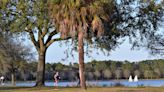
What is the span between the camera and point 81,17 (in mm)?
38375

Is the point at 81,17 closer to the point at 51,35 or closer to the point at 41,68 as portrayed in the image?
the point at 51,35

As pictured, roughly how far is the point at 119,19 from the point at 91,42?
3825 millimetres

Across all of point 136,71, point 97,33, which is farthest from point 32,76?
point 97,33

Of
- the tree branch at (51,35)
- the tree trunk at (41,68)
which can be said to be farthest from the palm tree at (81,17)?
the tree trunk at (41,68)

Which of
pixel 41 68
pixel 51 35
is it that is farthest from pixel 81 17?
pixel 41 68

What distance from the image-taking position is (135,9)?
4803 cm

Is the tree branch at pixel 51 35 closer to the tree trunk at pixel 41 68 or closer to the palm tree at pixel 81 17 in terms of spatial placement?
the tree trunk at pixel 41 68

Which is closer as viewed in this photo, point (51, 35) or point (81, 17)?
point (81, 17)

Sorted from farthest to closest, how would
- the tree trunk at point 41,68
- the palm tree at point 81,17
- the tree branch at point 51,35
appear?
the tree trunk at point 41,68, the tree branch at point 51,35, the palm tree at point 81,17

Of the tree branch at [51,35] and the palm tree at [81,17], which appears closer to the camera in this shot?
the palm tree at [81,17]

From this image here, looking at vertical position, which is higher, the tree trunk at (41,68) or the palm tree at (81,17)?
the palm tree at (81,17)

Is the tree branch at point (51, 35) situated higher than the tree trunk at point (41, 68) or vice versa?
the tree branch at point (51, 35)

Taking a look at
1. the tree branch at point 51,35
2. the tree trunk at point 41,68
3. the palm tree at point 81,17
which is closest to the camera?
the palm tree at point 81,17

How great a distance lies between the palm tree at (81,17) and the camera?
38000 mm
